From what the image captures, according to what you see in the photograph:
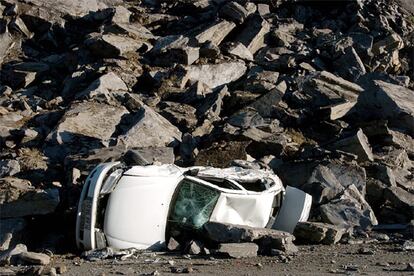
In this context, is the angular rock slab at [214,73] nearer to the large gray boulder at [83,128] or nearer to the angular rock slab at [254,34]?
the angular rock slab at [254,34]

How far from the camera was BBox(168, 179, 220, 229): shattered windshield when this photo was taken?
7.92 meters

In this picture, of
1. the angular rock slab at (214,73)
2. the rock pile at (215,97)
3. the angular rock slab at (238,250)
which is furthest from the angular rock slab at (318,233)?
the angular rock slab at (214,73)

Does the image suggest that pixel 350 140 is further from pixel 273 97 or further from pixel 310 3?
pixel 310 3

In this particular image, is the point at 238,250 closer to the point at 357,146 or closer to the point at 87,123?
the point at 357,146

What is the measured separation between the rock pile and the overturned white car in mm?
559

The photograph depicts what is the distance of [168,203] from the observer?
788cm

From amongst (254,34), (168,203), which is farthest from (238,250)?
(254,34)

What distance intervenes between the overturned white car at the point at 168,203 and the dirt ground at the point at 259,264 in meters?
0.35

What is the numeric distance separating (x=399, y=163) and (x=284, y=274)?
6074 mm

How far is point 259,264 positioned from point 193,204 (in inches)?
57.8

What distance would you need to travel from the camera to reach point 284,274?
6.53 metres

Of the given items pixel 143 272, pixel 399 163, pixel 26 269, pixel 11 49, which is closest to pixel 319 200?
pixel 399 163

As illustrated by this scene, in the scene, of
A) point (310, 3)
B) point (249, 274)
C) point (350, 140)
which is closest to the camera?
point (249, 274)

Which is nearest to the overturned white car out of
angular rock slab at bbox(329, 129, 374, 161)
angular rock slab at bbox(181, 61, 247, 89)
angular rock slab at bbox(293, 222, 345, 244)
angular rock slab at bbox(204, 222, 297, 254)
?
angular rock slab at bbox(293, 222, 345, 244)
